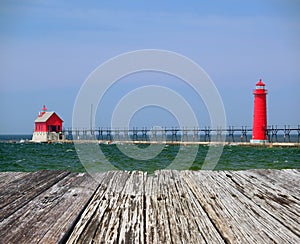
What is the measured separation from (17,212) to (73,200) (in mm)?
365

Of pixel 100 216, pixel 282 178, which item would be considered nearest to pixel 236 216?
pixel 100 216

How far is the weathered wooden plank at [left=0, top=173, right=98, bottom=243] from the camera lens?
170 centimetres

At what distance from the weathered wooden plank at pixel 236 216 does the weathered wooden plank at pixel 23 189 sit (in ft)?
3.58

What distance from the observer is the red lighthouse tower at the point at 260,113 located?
A: 42.4 m

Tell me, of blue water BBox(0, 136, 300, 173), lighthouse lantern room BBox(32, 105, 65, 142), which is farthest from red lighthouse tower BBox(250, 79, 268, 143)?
lighthouse lantern room BBox(32, 105, 65, 142)

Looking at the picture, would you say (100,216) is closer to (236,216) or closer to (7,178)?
(236,216)

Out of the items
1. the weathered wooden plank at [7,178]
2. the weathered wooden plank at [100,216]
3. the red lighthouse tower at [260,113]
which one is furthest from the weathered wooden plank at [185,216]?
the red lighthouse tower at [260,113]

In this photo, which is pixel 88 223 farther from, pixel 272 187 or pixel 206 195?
pixel 272 187

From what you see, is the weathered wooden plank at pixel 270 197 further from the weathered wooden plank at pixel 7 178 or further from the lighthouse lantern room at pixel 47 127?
the lighthouse lantern room at pixel 47 127

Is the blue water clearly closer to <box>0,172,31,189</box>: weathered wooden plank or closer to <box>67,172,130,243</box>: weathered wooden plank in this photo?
<box>0,172,31,189</box>: weathered wooden plank

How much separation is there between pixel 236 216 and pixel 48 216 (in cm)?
102

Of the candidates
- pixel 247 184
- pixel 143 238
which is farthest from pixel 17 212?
pixel 247 184

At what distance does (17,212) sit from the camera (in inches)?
80.7

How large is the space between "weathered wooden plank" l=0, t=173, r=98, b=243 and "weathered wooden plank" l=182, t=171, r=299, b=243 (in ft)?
2.48
